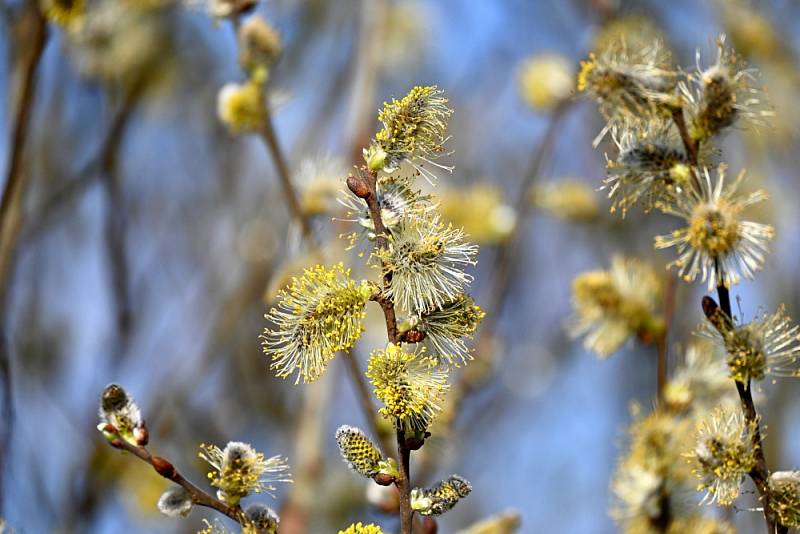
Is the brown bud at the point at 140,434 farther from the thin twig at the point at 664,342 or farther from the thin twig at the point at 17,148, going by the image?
the thin twig at the point at 664,342

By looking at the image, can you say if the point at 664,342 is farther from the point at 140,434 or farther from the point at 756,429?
the point at 140,434

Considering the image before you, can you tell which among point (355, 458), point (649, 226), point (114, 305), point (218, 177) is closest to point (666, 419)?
point (355, 458)

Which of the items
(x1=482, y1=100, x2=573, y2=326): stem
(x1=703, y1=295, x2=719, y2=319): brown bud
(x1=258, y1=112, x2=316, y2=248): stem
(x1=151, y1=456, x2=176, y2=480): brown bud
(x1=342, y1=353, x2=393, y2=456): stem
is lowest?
(x1=151, y1=456, x2=176, y2=480): brown bud

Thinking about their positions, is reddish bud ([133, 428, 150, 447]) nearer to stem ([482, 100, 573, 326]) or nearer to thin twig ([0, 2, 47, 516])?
thin twig ([0, 2, 47, 516])

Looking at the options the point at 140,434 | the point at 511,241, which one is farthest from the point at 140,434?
the point at 511,241

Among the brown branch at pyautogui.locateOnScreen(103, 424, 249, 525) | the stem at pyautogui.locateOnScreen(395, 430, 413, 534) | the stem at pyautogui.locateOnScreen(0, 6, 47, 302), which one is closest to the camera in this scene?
the stem at pyautogui.locateOnScreen(395, 430, 413, 534)

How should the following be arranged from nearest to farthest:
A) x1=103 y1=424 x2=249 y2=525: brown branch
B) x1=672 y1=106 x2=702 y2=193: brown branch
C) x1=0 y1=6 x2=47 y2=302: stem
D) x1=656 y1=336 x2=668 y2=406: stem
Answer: x1=103 y1=424 x2=249 y2=525: brown branch < x1=672 y1=106 x2=702 y2=193: brown branch < x1=656 y1=336 x2=668 y2=406: stem < x1=0 y1=6 x2=47 y2=302: stem

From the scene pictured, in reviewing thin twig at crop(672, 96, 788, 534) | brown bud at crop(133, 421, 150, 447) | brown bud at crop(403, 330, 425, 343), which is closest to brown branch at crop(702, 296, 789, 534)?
thin twig at crop(672, 96, 788, 534)

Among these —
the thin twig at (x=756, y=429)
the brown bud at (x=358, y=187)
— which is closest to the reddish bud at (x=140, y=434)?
the brown bud at (x=358, y=187)

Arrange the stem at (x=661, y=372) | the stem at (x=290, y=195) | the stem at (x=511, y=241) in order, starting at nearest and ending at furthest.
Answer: the stem at (x=661, y=372) < the stem at (x=290, y=195) < the stem at (x=511, y=241)
